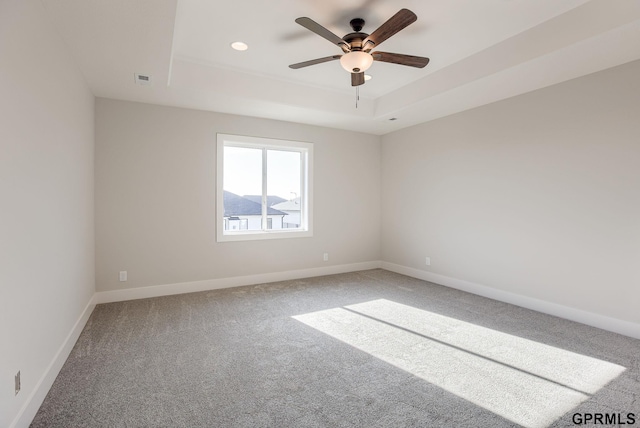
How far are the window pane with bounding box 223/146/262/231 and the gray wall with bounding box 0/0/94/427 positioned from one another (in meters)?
2.07

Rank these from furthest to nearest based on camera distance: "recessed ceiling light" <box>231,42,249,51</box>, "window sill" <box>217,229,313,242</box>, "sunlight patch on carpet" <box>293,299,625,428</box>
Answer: "window sill" <box>217,229,313,242</box>, "recessed ceiling light" <box>231,42,249,51</box>, "sunlight patch on carpet" <box>293,299,625,428</box>

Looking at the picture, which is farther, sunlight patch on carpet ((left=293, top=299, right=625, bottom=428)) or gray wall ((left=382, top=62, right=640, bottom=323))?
gray wall ((left=382, top=62, right=640, bottom=323))

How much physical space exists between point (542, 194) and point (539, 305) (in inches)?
50.1

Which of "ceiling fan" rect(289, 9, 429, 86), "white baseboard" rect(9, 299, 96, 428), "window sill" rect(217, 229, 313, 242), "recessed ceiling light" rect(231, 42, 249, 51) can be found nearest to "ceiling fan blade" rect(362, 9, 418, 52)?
"ceiling fan" rect(289, 9, 429, 86)

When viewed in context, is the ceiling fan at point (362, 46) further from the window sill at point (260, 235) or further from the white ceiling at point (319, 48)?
the window sill at point (260, 235)

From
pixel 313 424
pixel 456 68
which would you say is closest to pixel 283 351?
pixel 313 424

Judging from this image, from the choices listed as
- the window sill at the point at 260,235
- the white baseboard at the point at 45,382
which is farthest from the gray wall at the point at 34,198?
the window sill at the point at 260,235

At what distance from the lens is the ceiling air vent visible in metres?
3.28

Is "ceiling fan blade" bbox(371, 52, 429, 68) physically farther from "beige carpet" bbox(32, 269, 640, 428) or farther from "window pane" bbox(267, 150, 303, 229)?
"window pane" bbox(267, 150, 303, 229)

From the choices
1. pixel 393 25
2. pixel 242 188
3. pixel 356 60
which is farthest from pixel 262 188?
pixel 393 25

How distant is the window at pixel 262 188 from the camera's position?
4.81 meters

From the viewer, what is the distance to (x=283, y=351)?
8.90 feet

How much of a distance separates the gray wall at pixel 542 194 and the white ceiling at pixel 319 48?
33 centimetres

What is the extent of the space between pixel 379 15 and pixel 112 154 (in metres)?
3.43
